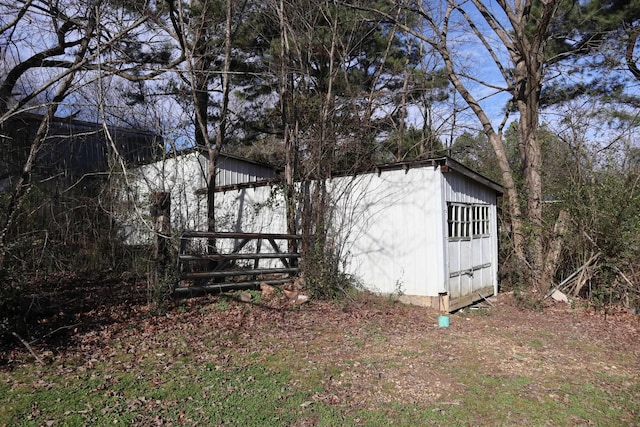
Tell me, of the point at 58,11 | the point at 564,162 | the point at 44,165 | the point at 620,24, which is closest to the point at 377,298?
the point at 564,162

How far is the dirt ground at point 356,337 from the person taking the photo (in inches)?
201

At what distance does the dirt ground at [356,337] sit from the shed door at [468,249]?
81 cm

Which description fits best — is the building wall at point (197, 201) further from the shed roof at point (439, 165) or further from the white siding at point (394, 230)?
the shed roof at point (439, 165)

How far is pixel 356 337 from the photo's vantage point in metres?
6.66

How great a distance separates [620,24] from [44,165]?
51.9ft

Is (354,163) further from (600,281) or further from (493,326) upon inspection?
(600,281)

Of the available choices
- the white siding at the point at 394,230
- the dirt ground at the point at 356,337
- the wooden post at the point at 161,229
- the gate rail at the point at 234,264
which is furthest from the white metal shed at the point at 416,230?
the wooden post at the point at 161,229

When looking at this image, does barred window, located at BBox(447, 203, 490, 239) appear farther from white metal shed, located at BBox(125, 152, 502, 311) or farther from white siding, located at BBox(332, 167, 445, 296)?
white siding, located at BBox(332, 167, 445, 296)

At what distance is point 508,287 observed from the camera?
38.3 feet

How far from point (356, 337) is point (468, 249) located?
436 centimetres

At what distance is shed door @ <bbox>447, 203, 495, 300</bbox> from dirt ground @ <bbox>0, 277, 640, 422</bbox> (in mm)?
811

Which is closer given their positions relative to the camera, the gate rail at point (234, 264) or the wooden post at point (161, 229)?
the wooden post at point (161, 229)

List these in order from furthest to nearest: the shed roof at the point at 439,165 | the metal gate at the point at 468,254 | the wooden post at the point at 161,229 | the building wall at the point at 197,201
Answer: the building wall at the point at 197,201, the metal gate at the point at 468,254, the shed roof at the point at 439,165, the wooden post at the point at 161,229

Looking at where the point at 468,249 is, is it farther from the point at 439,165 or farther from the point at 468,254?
the point at 439,165
